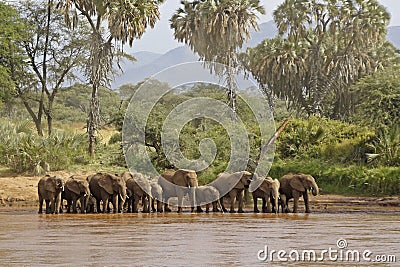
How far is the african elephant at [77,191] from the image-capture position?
83.5ft

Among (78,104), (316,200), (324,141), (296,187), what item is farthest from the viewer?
(78,104)

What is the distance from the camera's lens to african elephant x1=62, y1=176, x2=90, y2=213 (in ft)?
83.5

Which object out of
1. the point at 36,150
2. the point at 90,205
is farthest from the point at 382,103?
the point at 90,205

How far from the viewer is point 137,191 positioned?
26.3 metres

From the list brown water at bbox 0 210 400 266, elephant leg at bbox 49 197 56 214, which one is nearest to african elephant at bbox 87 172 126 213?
elephant leg at bbox 49 197 56 214

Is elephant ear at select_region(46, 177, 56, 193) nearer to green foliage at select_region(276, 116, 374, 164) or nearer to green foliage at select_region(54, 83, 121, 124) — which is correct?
green foliage at select_region(276, 116, 374, 164)

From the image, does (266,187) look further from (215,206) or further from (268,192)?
(215,206)

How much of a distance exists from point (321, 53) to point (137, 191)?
1226 inches

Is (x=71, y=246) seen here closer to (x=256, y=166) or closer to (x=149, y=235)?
(x=149, y=235)

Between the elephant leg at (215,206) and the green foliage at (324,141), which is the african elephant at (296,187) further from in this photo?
the green foliage at (324,141)

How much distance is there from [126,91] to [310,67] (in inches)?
1274

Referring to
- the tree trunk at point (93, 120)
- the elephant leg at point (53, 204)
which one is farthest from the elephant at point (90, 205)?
the tree trunk at point (93, 120)

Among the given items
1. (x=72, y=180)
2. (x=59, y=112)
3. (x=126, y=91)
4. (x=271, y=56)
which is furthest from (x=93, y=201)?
(x=126, y=91)

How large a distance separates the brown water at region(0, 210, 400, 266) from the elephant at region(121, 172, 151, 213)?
1929 mm
